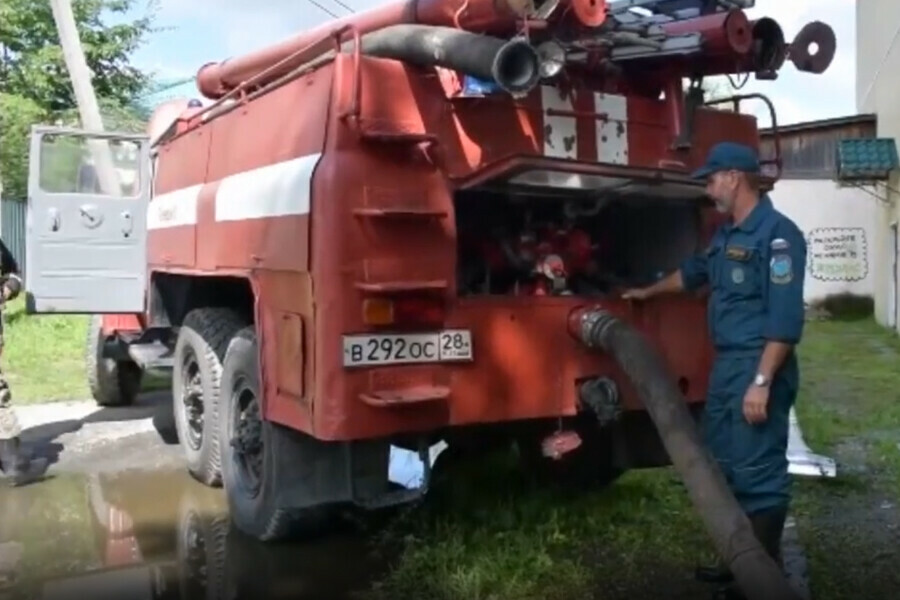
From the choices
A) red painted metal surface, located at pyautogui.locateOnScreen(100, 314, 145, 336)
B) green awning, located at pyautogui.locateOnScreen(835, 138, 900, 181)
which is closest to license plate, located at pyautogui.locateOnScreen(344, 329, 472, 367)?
red painted metal surface, located at pyautogui.locateOnScreen(100, 314, 145, 336)

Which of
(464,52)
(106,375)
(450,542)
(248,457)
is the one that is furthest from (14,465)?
(464,52)

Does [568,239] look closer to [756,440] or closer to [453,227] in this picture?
Result: [453,227]

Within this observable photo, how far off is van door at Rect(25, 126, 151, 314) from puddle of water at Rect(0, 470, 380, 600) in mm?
2133

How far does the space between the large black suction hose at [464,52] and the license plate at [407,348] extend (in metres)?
0.98

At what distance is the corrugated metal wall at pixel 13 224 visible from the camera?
1877 cm

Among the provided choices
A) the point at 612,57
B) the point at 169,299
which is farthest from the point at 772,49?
the point at 169,299

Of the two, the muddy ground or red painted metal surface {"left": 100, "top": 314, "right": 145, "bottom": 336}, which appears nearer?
the muddy ground

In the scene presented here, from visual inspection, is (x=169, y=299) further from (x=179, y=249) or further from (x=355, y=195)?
(x=355, y=195)

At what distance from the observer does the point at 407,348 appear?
400 centimetres

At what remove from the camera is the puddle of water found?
452 centimetres

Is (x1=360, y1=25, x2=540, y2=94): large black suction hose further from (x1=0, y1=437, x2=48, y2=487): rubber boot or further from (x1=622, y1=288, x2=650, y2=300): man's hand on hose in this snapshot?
(x1=0, y1=437, x2=48, y2=487): rubber boot

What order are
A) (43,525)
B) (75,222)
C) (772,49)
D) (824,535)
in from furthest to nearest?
(75,222)
(43,525)
(824,535)
(772,49)

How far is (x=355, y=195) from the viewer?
12.8ft

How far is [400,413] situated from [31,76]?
18414 millimetres
